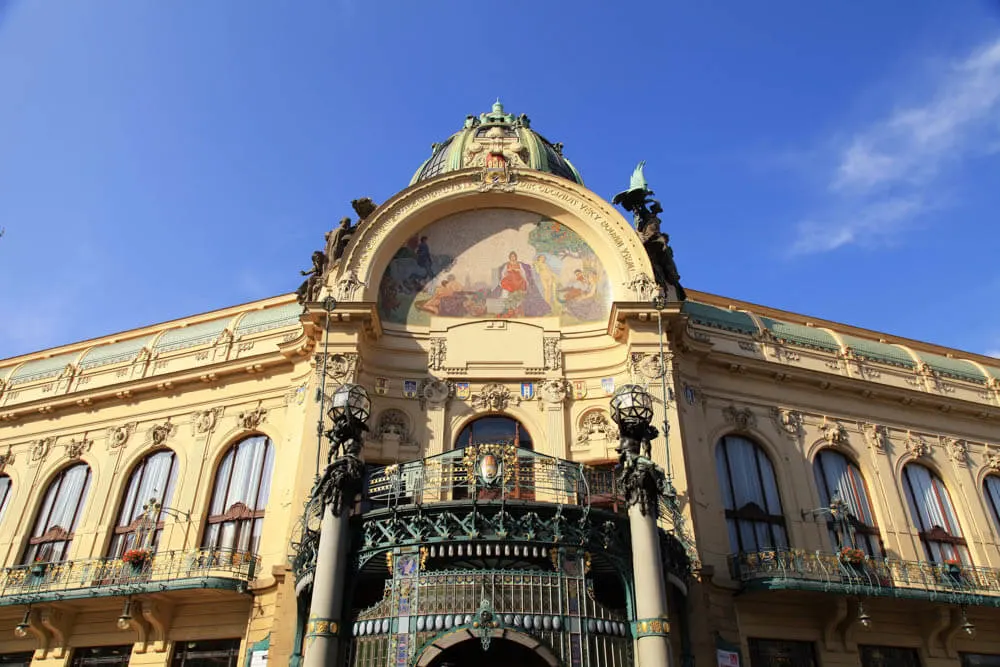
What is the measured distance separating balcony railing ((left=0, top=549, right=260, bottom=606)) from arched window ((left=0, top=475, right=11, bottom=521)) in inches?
112

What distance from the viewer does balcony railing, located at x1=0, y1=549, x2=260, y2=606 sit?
18.3 metres

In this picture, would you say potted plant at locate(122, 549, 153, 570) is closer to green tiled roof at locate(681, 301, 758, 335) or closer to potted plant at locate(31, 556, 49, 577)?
potted plant at locate(31, 556, 49, 577)

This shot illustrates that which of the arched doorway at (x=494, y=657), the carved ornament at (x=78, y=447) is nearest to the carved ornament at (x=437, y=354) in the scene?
the arched doorway at (x=494, y=657)

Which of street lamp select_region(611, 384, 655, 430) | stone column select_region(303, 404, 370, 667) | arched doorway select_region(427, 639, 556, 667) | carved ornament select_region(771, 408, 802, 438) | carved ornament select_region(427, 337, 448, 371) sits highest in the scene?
carved ornament select_region(427, 337, 448, 371)

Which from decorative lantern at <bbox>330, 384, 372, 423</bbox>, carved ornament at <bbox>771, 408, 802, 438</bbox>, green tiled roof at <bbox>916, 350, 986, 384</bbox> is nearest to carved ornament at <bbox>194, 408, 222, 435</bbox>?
decorative lantern at <bbox>330, 384, 372, 423</bbox>

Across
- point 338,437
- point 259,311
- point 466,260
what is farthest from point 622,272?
point 259,311

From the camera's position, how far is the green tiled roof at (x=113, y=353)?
26.2m

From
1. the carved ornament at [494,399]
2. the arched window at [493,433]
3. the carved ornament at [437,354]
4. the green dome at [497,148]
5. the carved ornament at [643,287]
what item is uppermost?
the green dome at [497,148]

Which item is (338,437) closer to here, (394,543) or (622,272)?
(394,543)

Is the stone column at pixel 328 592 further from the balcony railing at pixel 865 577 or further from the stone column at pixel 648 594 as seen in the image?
the balcony railing at pixel 865 577

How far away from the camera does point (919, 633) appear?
66.5 feet

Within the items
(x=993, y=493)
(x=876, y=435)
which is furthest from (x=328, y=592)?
(x=993, y=493)

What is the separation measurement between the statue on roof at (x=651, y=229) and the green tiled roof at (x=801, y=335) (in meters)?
4.47

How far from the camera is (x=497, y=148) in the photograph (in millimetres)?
28734
